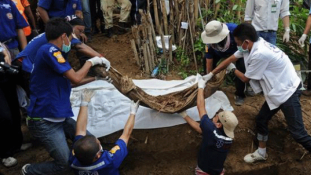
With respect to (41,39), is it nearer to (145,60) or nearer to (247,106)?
(145,60)

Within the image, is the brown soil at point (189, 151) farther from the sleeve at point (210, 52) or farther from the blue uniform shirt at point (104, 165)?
the blue uniform shirt at point (104, 165)

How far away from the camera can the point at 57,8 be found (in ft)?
14.2

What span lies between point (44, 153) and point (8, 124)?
59 cm

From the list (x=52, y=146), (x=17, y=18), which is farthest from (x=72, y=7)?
(x=52, y=146)

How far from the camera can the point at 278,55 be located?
3125mm

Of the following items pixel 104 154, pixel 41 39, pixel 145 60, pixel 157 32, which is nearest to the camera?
pixel 104 154

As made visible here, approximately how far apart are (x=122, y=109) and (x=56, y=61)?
136cm

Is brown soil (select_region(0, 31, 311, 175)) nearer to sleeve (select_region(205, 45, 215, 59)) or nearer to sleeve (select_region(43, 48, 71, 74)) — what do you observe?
sleeve (select_region(205, 45, 215, 59))

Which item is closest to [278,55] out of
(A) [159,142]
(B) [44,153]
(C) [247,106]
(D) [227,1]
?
(C) [247,106]

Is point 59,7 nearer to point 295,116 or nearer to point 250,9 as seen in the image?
point 250,9

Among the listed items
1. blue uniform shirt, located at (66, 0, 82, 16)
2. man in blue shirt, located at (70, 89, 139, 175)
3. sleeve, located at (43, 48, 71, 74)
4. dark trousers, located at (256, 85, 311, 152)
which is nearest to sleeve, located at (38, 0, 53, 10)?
blue uniform shirt, located at (66, 0, 82, 16)

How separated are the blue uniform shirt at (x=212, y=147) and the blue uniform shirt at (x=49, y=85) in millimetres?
1189

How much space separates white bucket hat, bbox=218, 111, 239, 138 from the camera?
2.63m

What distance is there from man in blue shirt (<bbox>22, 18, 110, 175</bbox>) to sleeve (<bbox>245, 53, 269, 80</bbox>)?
4.62 ft
